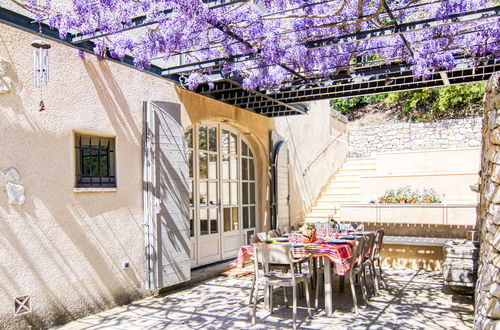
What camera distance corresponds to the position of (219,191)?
768 cm

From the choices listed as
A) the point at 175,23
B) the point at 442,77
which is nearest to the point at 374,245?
the point at 442,77

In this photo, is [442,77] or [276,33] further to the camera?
[442,77]

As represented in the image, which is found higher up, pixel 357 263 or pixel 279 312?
pixel 357 263

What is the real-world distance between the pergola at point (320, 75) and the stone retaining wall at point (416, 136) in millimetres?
7144

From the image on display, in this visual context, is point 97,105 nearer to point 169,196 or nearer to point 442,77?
point 169,196

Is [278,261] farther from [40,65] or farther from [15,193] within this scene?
[40,65]

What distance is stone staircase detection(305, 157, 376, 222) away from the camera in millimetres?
9988

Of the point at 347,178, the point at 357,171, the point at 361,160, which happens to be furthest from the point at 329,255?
the point at 361,160

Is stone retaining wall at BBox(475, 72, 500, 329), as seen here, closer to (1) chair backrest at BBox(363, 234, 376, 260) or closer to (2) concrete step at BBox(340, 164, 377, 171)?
(1) chair backrest at BBox(363, 234, 376, 260)

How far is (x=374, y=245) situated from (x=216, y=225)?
2855mm

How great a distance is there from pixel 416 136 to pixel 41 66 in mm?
11734

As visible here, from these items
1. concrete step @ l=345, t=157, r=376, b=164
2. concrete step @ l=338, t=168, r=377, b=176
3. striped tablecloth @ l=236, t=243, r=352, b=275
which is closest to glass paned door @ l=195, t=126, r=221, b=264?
striped tablecloth @ l=236, t=243, r=352, b=275

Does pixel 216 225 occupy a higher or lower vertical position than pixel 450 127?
lower

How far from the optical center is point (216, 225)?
7.60 metres
